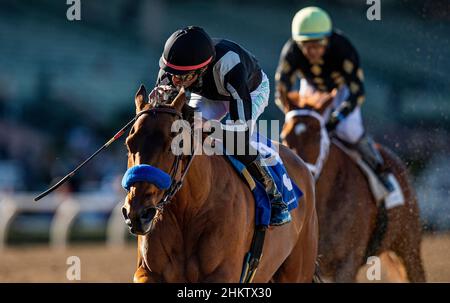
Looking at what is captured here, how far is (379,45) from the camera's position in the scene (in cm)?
2070

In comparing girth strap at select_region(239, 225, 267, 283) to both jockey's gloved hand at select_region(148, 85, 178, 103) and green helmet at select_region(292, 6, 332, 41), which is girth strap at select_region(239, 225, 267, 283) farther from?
green helmet at select_region(292, 6, 332, 41)

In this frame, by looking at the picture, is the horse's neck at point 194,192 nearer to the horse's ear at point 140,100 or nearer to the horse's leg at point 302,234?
the horse's ear at point 140,100

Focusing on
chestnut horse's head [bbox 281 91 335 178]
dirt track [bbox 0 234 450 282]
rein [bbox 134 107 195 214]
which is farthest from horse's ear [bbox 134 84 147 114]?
dirt track [bbox 0 234 450 282]

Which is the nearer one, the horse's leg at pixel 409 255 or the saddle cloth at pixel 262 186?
the saddle cloth at pixel 262 186

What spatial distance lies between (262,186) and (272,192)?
0.07 meters

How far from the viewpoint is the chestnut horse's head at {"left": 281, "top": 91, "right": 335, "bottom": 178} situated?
261 inches

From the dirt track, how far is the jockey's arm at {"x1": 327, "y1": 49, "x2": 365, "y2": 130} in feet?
6.62

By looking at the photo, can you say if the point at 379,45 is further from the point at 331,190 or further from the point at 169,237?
the point at 169,237

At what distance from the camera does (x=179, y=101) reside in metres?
4.17

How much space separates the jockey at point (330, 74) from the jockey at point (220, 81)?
2.18m

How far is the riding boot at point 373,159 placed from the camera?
24.1 ft

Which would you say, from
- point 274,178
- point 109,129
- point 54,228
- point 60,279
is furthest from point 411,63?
point 274,178

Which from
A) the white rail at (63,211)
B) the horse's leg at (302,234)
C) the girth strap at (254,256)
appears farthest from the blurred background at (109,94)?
the girth strap at (254,256)

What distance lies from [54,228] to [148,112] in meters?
8.73
